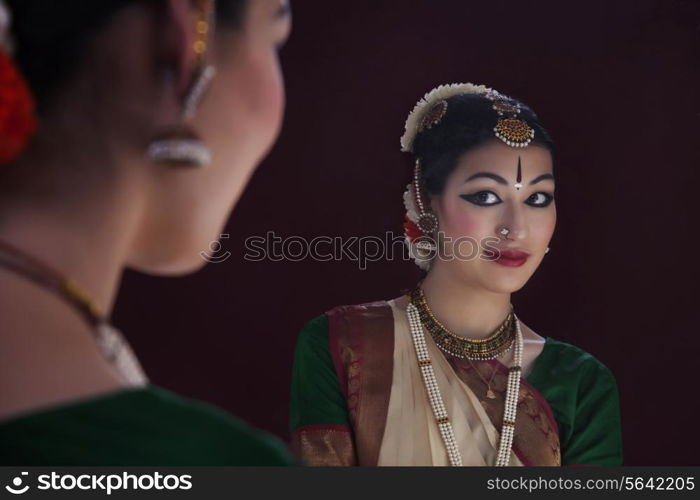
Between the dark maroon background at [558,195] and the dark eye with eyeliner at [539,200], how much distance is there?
30cm

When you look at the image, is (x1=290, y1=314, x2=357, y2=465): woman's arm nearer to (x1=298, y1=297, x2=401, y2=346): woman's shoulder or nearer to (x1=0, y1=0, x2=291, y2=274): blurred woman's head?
(x1=298, y1=297, x2=401, y2=346): woman's shoulder

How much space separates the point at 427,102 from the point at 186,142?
1.62 m

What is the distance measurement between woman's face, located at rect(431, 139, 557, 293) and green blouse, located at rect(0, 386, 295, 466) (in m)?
1.55

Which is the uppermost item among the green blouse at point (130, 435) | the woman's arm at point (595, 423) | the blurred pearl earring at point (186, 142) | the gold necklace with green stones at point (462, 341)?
the blurred pearl earring at point (186, 142)

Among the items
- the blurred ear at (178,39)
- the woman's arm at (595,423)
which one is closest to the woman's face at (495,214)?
the woman's arm at (595,423)

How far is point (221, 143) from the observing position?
0.77 meters

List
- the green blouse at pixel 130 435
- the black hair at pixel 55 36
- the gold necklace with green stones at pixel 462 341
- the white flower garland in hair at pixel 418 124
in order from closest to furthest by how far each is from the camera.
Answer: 1. the green blouse at pixel 130 435
2. the black hair at pixel 55 36
3. the gold necklace with green stones at pixel 462 341
4. the white flower garland in hair at pixel 418 124

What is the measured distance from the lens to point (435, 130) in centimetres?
221

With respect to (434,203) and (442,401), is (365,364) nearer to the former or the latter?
(442,401)

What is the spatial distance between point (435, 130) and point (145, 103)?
154 centimetres

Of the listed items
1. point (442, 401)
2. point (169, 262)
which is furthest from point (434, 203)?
point (169, 262)

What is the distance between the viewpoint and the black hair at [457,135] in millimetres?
2162

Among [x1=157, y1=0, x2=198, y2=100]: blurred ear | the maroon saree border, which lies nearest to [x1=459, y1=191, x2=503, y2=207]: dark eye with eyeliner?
the maroon saree border

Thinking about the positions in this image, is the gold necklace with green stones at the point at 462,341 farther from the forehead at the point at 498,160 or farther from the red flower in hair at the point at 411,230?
the forehead at the point at 498,160
